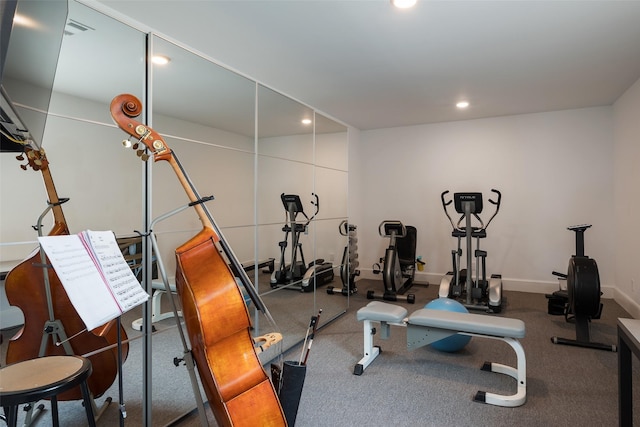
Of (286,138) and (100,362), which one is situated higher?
(286,138)

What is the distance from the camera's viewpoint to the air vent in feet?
5.59

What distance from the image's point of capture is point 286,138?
3.43 m

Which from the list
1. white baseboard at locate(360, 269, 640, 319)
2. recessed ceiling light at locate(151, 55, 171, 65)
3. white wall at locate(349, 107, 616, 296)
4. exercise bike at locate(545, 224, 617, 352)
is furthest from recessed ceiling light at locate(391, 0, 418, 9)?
white baseboard at locate(360, 269, 640, 319)

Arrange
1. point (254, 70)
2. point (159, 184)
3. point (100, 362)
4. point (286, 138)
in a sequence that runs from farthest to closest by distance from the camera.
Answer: point (286, 138)
point (254, 70)
point (159, 184)
point (100, 362)

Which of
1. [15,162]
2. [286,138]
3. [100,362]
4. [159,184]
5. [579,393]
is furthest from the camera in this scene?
[286,138]

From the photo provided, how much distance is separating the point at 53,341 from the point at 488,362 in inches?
115

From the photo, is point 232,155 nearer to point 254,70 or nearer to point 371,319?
point 254,70

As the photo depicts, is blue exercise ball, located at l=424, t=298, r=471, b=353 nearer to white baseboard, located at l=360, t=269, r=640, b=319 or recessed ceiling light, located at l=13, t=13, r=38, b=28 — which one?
white baseboard, located at l=360, t=269, r=640, b=319

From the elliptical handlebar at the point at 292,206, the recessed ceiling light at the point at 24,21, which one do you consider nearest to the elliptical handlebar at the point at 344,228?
the elliptical handlebar at the point at 292,206

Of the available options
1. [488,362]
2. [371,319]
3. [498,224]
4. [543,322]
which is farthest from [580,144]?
[371,319]

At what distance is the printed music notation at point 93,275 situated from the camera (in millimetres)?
1184

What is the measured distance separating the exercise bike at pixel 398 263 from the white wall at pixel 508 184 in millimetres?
339

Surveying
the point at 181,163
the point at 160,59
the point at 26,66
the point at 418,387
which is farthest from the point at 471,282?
the point at 26,66

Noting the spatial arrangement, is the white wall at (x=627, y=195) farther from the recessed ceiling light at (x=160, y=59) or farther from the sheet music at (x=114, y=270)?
the sheet music at (x=114, y=270)
